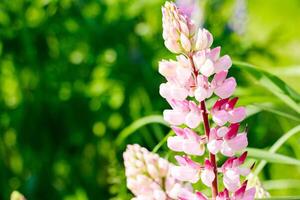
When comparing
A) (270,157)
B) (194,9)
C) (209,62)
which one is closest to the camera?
(209,62)

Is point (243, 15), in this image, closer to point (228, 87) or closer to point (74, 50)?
point (74, 50)

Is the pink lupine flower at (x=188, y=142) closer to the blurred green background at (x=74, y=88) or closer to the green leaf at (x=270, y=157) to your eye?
the green leaf at (x=270, y=157)

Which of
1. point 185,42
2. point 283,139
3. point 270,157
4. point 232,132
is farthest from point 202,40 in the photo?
point 283,139

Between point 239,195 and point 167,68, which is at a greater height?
point 167,68

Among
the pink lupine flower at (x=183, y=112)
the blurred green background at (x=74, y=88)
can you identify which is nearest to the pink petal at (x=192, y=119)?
the pink lupine flower at (x=183, y=112)

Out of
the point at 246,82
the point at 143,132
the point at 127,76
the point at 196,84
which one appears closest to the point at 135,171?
the point at 196,84

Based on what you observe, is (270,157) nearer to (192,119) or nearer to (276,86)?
(276,86)

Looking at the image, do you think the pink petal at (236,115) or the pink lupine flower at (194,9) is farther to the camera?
the pink lupine flower at (194,9)

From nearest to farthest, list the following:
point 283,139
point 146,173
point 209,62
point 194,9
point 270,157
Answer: point 209,62 → point 146,173 → point 270,157 → point 283,139 → point 194,9
